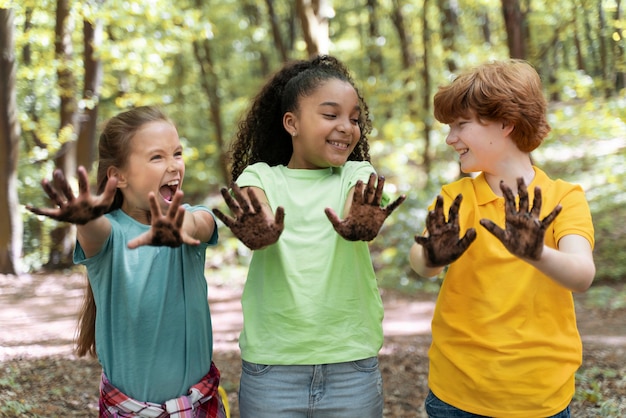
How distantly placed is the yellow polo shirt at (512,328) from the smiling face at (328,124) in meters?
0.48

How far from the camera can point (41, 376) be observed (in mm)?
3988

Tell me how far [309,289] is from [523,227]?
712mm

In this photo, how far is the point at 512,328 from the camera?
1950 millimetres

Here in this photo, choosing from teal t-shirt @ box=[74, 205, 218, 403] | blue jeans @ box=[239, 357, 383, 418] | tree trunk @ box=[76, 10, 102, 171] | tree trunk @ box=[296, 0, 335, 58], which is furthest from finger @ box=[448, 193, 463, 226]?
tree trunk @ box=[76, 10, 102, 171]

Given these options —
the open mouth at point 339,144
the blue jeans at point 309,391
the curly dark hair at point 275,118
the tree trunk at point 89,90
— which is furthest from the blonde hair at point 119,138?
the tree trunk at point 89,90

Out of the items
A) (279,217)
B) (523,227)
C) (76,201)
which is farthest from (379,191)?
(76,201)

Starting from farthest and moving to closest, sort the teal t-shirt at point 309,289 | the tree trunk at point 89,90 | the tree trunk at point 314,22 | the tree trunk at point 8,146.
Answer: the tree trunk at point 89,90 < the tree trunk at point 8,146 < the tree trunk at point 314,22 < the teal t-shirt at point 309,289

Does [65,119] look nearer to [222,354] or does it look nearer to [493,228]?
[222,354]

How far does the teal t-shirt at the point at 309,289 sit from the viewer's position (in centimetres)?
198

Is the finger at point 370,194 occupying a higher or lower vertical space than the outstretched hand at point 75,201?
lower

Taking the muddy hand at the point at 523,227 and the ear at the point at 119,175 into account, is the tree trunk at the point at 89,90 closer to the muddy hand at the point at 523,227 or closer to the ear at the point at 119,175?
the ear at the point at 119,175

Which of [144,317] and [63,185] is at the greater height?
[63,185]

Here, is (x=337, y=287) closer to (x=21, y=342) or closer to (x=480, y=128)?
(x=480, y=128)

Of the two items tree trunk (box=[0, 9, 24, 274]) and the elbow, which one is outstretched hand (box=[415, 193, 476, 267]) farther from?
tree trunk (box=[0, 9, 24, 274])
